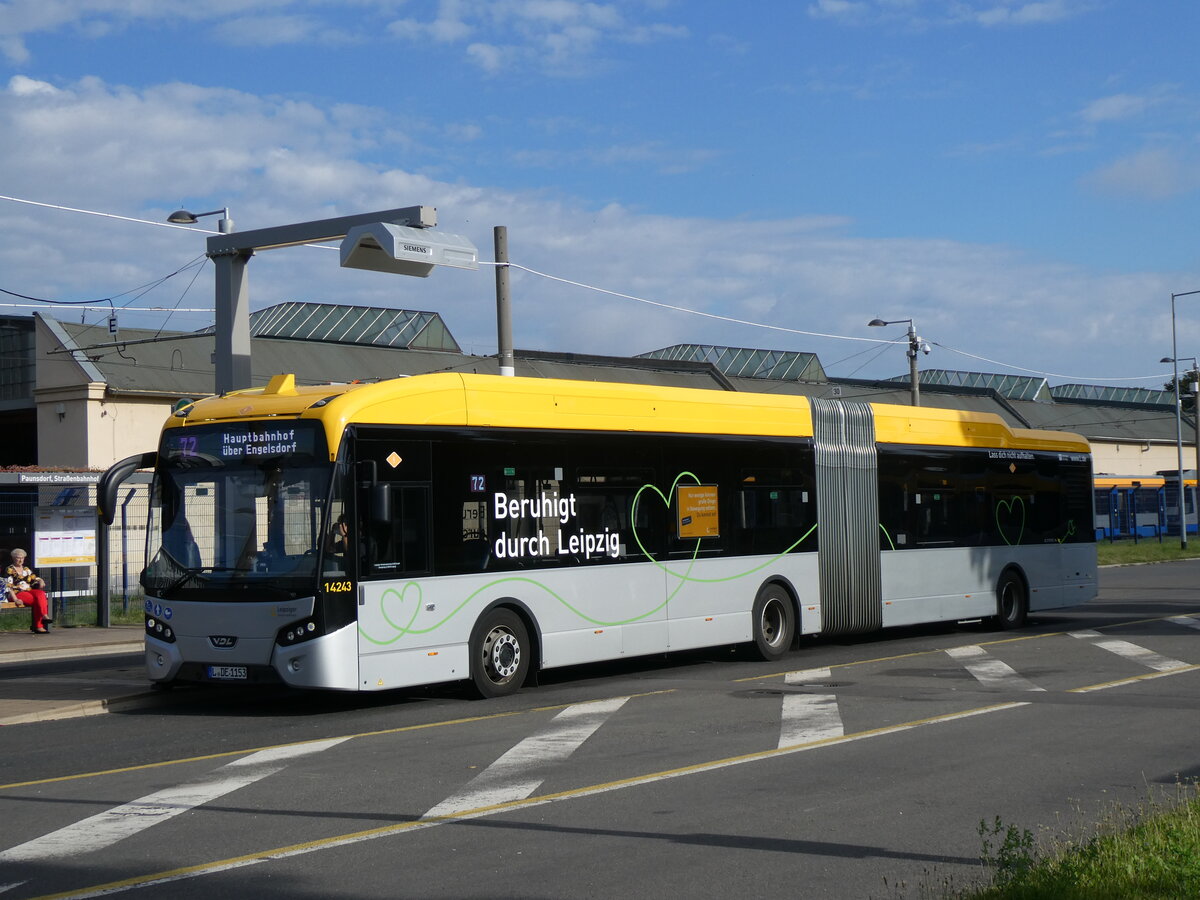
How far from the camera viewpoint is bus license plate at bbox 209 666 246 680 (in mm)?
12625

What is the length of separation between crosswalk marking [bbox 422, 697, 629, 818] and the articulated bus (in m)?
1.61

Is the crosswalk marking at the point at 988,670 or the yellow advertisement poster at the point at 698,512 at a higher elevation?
the yellow advertisement poster at the point at 698,512

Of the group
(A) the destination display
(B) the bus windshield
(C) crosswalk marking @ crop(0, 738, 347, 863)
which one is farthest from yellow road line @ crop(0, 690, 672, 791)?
(A) the destination display

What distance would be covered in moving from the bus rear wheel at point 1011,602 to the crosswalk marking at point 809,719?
8.73 m

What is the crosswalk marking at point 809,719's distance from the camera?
11023mm

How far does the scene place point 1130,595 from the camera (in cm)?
2892

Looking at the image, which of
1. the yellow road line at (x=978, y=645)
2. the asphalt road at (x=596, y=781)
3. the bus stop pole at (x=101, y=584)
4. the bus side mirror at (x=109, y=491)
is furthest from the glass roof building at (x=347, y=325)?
the asphalt road at (x=596, y=781)

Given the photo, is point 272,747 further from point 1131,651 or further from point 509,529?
point 1131,651

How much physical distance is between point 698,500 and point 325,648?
18.5 feet

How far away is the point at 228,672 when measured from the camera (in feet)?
41.7

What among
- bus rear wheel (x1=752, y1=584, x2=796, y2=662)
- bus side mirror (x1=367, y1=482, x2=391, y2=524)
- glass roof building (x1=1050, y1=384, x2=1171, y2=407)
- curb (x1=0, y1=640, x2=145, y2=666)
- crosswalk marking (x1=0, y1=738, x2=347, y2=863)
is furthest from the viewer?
glass roof building (x1=1050, y1=384, x2=1171, y2=407)

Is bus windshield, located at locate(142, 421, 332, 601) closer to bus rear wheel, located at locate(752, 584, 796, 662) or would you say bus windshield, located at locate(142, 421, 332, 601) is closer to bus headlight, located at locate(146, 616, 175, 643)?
bus headlight, located at locate(146, 616, 175, 643)

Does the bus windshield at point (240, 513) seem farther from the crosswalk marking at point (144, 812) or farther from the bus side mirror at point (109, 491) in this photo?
the crosswalk marking at point (144, 812)

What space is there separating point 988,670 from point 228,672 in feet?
27.3
